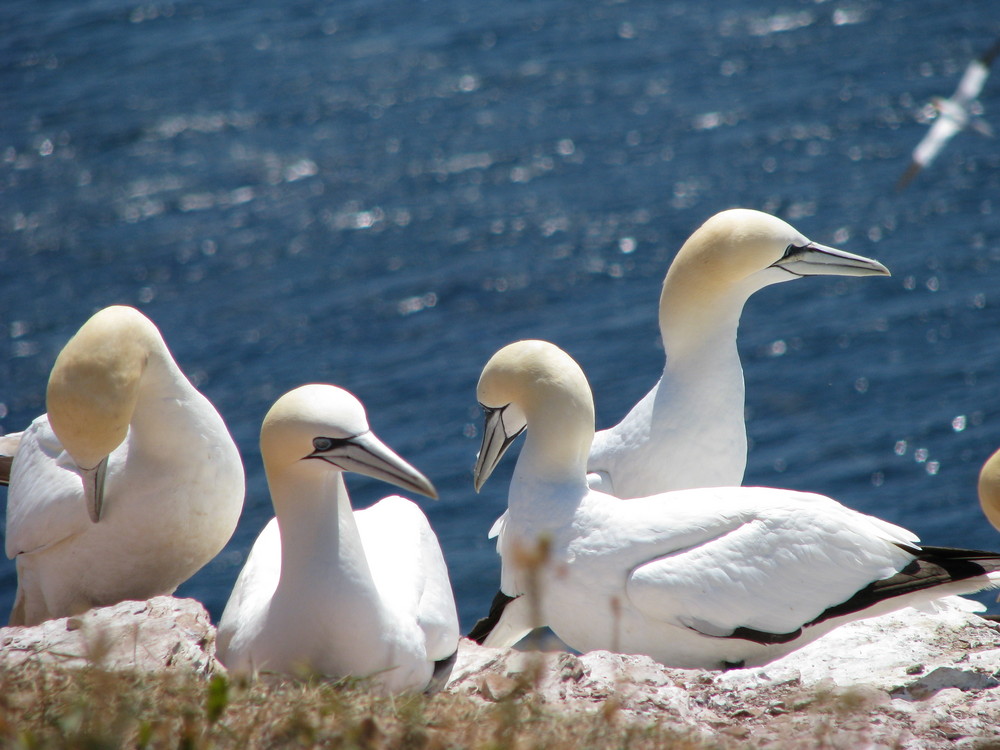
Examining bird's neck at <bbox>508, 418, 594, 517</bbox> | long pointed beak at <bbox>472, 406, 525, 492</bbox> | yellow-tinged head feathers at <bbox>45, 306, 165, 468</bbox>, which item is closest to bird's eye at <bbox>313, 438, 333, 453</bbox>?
yellow-tinged head feathers at <bbox>45, 306, 165, 468</bbox>

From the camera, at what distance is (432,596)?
518 cm

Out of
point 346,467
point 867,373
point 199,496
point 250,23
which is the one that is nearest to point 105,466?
point 199,496

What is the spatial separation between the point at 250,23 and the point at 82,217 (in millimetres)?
4813

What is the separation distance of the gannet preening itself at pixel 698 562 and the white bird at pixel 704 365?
0.71 metres

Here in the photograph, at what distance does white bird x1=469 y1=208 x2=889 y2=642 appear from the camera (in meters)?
6.20

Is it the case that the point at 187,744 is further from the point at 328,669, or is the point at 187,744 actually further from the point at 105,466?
the point at 105,466

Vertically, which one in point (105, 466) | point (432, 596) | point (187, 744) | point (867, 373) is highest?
point (187, 744)

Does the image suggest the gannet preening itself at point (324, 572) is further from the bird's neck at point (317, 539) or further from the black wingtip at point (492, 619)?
the black wingtip at point (492, 619)

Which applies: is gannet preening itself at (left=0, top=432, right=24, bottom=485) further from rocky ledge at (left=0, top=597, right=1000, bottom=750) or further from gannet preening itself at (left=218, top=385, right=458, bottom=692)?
gannet preening itself at (left=218, top=385, right=458, bottom=692)

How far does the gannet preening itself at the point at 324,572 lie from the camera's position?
4590 mm

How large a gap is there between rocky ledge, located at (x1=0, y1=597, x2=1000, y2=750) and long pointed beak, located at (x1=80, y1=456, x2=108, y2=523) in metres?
0.36

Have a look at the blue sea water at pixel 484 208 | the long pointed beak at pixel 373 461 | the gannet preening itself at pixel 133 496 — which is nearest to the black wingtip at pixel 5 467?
the gannet preening itself at pixel 133 496

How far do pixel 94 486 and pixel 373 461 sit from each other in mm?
1205

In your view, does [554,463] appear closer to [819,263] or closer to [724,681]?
[724,681]
